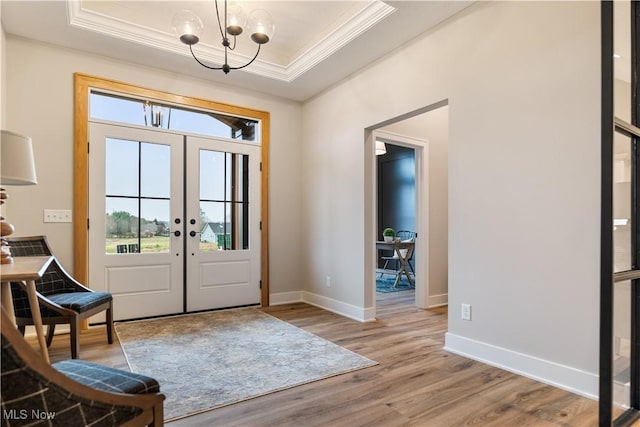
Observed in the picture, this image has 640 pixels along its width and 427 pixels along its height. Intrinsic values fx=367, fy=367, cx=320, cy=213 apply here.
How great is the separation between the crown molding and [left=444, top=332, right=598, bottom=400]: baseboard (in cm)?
270

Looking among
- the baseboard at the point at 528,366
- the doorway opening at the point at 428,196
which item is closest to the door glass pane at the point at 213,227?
the doorway opening at the point at 428,196

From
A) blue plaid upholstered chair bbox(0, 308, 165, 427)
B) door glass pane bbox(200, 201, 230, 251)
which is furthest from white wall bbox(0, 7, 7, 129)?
blue plaid upholstered chair bbox(0, 308, 165, 427)

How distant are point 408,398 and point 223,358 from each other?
143 centimetres

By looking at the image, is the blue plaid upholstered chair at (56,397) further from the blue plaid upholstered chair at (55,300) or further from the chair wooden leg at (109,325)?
the chair wooden leg at (109,325)

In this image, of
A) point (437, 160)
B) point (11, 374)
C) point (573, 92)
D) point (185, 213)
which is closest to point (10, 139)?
point (11, 374)

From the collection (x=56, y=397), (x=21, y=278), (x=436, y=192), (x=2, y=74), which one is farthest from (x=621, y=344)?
(x=2, y=74)

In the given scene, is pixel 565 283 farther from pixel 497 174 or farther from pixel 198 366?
pixel 198 366

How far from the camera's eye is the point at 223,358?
111 inches


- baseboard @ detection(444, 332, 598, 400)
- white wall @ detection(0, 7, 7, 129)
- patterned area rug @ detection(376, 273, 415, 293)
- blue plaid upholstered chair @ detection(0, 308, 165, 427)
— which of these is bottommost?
patterned area rug @ detection(376, 273, 415, 293)

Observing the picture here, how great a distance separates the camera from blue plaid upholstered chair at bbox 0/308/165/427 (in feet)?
2.89

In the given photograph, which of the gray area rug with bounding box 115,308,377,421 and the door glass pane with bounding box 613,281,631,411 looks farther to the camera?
the gray area rug with bounding box 115,308,377,421

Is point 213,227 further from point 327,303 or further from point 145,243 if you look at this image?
point 327,303

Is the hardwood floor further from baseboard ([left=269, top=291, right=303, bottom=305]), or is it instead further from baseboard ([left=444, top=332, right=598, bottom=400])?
baseboard ([left=269, top=291, right=303, bottom=305])

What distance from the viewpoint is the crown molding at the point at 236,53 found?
311cm
